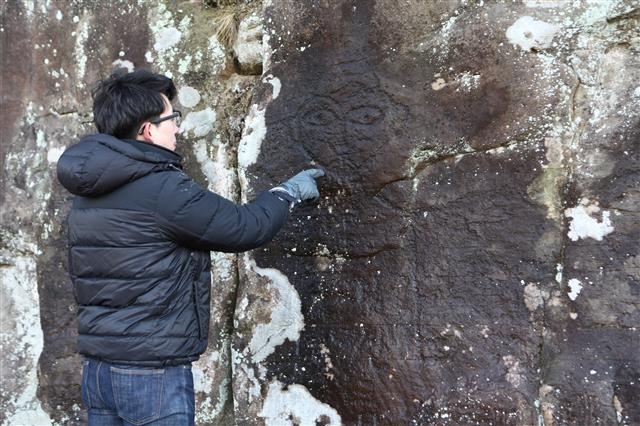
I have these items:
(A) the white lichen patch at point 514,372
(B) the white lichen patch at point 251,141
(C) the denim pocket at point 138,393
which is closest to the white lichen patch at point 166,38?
(B) the white lichen patch at point 251,141

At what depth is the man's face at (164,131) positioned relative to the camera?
1.87 metres

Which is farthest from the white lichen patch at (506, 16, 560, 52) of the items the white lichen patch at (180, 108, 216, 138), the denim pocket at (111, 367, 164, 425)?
the denim pocket at (111, 367, 164, 425)

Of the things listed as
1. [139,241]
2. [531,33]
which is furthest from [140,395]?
[531,33]

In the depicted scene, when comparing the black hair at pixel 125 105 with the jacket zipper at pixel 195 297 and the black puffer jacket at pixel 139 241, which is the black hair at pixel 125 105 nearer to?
the black puffer jacket at pixel 139 241

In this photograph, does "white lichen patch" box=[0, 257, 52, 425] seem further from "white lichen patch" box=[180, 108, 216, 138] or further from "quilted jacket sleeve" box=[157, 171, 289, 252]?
"quilted jacket sleeve" box=[157, 171, 289, 252]

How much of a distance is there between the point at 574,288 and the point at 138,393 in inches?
49.9

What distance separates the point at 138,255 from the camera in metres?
1.74

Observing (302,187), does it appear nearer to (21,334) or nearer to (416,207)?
(416,207)

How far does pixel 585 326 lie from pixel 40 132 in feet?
7.48

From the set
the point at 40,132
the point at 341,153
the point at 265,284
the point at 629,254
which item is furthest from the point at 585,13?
the point at 40,132

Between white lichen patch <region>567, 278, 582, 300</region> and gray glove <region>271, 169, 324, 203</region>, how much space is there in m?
0.84

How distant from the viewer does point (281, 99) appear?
238 cm

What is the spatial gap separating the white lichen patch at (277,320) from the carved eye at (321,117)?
54 centimetres

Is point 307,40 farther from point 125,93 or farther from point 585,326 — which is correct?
point 585,326
